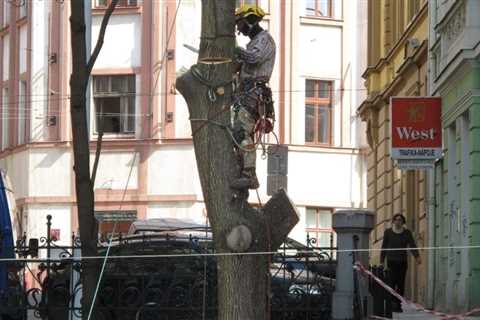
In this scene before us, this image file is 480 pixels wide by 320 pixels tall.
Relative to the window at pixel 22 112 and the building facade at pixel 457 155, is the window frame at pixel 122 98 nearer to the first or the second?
the window at pixel 22 112

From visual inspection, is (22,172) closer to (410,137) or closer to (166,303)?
(410,137)

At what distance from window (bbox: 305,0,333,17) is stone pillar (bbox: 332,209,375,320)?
94.4 feet

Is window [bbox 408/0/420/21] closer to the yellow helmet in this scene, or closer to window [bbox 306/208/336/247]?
window [bbox 306/208/336/247]

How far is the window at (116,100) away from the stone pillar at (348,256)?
28321 millimetres

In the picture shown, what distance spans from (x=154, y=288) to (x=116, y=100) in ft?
95.5

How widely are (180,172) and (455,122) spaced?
64.8 feet

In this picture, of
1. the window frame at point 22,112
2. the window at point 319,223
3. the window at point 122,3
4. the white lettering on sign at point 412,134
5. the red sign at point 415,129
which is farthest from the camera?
the window frame at point 22,112

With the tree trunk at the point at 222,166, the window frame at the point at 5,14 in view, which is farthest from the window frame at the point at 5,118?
the tree trunk at the point at 222,166

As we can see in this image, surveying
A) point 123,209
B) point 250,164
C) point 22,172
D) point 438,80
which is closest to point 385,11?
point 438,80

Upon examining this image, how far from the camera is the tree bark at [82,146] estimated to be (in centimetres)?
1203

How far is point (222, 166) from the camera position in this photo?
33.0ft

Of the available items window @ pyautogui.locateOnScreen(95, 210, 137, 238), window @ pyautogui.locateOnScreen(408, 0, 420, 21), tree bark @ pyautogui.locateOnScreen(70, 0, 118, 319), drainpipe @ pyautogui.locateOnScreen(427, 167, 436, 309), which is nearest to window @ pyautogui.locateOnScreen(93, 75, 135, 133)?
window @ pyautogui.locateOnScreen(95, 210, 137, 238)

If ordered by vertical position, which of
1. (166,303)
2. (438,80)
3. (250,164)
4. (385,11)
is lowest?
(166,303)

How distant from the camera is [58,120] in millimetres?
43625
